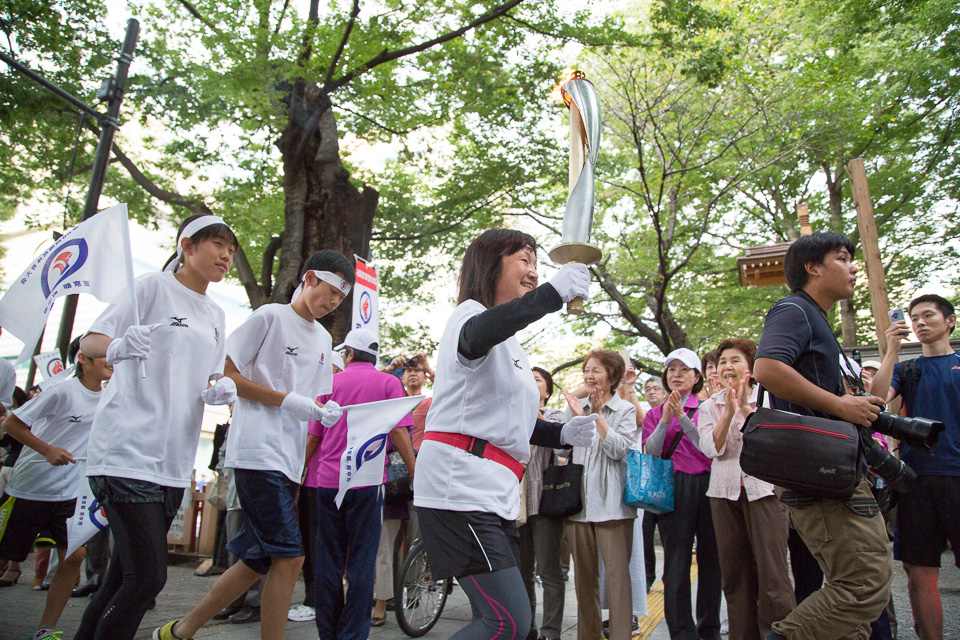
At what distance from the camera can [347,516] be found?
4.40m

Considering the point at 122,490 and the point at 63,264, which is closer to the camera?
the point at 122,490

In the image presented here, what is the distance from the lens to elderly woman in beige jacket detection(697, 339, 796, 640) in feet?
14.1

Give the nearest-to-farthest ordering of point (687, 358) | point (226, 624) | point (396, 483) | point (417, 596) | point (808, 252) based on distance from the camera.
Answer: point (808, 252) < point (226, 624) < point (417, 596) < point (687, 358) < point (396, 483)

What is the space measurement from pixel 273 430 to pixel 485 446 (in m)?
1.54

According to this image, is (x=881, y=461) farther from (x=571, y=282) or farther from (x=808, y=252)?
(x=571, y=282)

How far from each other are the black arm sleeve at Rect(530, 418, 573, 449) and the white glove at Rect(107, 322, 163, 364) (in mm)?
1816

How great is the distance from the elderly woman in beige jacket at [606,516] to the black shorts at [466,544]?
1898 mm

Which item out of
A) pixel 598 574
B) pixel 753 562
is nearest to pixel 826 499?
pixel 753 562

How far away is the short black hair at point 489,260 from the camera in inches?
111

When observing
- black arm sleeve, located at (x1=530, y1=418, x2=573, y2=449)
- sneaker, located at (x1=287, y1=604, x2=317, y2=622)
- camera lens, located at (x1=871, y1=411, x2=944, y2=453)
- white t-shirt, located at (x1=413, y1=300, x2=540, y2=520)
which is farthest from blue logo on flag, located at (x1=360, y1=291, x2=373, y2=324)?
camera lens, located at (x1=871, y1=411, x2=944, y2=453)

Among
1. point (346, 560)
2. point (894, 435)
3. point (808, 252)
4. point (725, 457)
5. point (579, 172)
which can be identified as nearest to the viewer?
point (579, 172)

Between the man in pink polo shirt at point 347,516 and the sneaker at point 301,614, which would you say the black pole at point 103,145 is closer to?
the sneaker at point 301,614

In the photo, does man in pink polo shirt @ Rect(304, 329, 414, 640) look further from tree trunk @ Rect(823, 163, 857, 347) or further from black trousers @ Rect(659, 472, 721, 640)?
tree trunk @ Rect(823, 163, 857, 347)

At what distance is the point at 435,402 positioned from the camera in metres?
2.65
